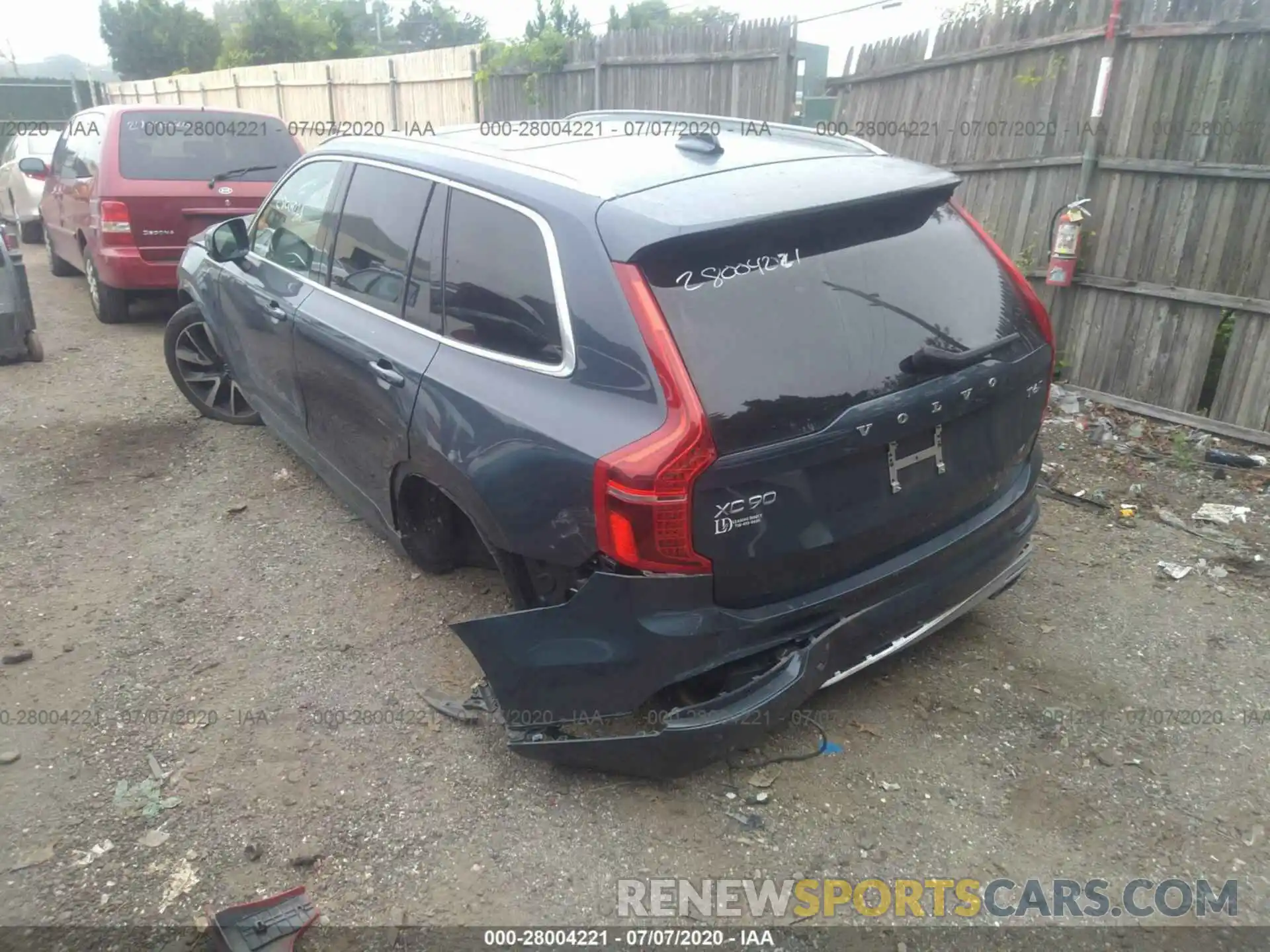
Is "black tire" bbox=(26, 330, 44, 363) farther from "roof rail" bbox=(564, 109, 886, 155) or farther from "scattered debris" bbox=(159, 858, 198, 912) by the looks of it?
"scattered debris" bbox=(159, 858, 198, 912)

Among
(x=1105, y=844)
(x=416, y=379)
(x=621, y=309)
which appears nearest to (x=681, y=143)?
(x=621, y=309)

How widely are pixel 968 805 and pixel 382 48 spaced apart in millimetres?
65418

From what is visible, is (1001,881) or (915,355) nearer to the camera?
(1001,881)

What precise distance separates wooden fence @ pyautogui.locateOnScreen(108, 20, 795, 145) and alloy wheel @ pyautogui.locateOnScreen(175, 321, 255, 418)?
1993 millimetres

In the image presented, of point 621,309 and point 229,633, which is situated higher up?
point 621,309

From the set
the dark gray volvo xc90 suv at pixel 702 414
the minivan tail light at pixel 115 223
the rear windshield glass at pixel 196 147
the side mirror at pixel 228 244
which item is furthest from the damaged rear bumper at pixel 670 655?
the rear windshield glass at pixel 196 147

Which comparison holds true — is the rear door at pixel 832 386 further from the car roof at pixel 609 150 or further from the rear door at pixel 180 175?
the rear door at pixel 180 175

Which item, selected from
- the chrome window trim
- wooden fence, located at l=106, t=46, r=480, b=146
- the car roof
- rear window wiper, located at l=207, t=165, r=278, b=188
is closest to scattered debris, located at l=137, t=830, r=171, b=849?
the chrome window trim

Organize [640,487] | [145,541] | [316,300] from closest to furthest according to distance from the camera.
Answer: [640,487] → [316,300] → [145,541]

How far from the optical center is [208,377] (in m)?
5.97

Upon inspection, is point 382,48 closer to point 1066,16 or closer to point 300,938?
point 1066,16

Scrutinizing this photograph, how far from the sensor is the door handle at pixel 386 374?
3.38m

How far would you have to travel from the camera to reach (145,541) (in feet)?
15.0

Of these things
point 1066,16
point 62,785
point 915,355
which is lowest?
point 62,785
